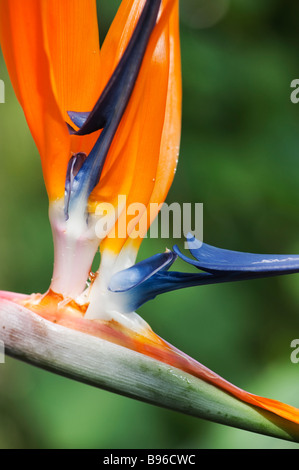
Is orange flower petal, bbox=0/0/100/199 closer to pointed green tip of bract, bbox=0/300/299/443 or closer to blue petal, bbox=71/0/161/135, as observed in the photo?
blue petal, bbox=71/0/161/135

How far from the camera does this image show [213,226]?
61.4 inches

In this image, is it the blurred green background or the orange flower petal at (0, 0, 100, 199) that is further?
the blurred green background

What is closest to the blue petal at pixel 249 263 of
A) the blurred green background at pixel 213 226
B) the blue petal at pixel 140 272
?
the blue petal at pixel 140 272

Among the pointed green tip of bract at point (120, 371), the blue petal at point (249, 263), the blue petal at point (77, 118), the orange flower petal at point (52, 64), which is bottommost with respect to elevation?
the pointed green tip of bract at point (120, 371)

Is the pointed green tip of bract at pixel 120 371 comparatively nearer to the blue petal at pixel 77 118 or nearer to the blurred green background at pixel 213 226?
the blue petal at pixel 77 118

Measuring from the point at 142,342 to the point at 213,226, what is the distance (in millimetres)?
987

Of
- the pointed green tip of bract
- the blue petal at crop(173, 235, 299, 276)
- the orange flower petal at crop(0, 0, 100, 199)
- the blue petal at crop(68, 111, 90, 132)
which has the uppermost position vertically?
the orange flower petal at crop(0, 0, 100, 199)

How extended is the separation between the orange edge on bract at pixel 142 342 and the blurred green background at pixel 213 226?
70cm

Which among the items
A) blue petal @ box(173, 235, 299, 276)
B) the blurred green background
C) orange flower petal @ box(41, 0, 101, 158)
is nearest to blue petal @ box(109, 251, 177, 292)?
blue petal @ box(173, 235, 299, 276)

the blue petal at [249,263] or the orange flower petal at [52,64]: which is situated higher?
the orange flower petal at [52,64]

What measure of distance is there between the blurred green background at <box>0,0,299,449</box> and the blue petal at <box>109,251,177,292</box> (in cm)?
72

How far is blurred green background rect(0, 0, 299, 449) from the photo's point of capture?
1.41 m

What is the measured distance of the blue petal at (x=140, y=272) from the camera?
2.10 ft
